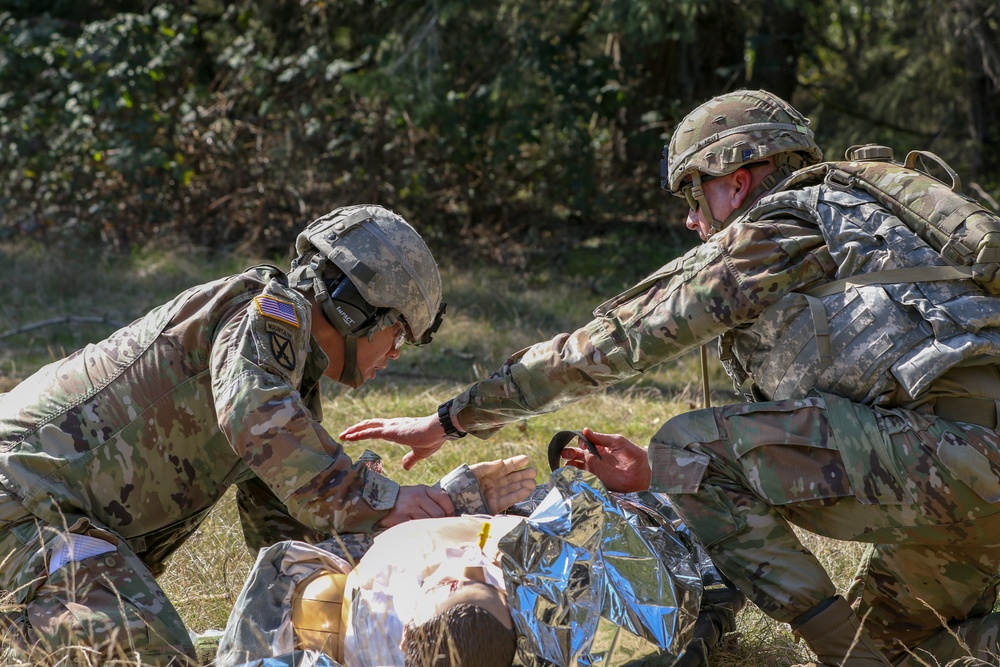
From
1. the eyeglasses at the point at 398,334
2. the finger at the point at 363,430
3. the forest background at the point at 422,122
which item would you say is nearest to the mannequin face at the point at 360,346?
the eyeglasses at the point at 398,334

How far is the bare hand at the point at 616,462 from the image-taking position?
3754 millimetres

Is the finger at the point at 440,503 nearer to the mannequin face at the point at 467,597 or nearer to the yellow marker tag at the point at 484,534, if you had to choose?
the yellow marker tag at the point at 484,534

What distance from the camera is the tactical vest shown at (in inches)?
125

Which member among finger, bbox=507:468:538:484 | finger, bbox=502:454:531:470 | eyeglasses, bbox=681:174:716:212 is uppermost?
eyeglasses, bbox=681:174:716:212

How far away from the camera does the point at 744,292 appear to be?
11.1ft

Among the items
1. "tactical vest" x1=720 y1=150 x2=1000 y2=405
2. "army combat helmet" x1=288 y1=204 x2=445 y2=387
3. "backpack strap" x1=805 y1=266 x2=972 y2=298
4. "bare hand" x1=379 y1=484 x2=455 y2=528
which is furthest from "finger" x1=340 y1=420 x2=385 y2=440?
"backpack strap" x1=805 y1=266 x2=972 y2=298

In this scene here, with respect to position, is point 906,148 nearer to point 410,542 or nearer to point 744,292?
point 744,292

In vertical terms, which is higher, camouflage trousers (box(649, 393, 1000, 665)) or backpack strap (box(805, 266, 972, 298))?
backpack strap (box(805, 266, 972, 298))

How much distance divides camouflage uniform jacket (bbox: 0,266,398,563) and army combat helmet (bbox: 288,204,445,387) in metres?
0.13

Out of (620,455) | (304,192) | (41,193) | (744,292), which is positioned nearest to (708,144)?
(744,292)

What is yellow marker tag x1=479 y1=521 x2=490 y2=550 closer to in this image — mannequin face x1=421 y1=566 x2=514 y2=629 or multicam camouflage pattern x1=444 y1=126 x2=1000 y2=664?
mannequin face x1=421 y1=566 x2=514 y2=629

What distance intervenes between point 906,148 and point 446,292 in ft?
17.1

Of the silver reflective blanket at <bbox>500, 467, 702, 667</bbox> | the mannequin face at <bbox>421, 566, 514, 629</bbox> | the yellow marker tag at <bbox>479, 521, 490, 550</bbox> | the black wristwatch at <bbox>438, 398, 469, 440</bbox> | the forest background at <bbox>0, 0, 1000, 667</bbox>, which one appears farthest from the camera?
the forest background at <bbox>0, 0, 1000, 667</bbox>

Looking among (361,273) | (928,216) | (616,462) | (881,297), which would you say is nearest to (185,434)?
(361,273)
